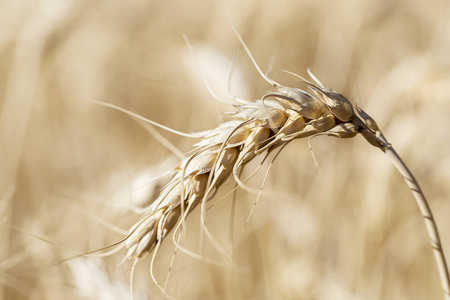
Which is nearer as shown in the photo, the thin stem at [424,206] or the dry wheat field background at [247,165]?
the thin stem at [424,206]

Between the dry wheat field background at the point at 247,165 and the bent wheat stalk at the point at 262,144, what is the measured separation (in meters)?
0.20

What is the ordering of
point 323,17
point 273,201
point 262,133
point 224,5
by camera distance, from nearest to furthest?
point 262,133, point 273,201, point 224,5, point 323,17

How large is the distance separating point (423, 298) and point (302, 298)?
0.24 m

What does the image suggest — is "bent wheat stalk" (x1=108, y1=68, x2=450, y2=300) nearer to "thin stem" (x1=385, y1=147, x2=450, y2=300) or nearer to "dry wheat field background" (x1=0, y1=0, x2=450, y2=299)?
"thin stem" (x1=385, y1=147, x2=450, y2=300)

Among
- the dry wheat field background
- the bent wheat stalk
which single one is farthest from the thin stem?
the dry wheat field background

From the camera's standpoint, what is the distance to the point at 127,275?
1031 mm

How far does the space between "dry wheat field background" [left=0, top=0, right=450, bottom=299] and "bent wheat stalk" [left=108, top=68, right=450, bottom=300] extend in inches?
7.7

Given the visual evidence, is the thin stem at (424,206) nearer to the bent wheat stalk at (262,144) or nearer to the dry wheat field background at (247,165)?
the bent wheat stalk at (262,144)

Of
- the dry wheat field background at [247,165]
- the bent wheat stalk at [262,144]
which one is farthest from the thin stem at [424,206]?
the dry wheat field background at [247,165]

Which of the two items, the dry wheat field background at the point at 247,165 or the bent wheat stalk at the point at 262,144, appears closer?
the bent wheat stalk at the point at 262,144

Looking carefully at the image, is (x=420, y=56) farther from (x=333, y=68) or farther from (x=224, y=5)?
(x=224, y=5)

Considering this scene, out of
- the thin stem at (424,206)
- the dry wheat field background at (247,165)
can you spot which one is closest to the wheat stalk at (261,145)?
the thin stem at (424,206)

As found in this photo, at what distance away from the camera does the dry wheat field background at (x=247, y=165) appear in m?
0.99

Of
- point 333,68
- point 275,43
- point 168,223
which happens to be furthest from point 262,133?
point 275,43
